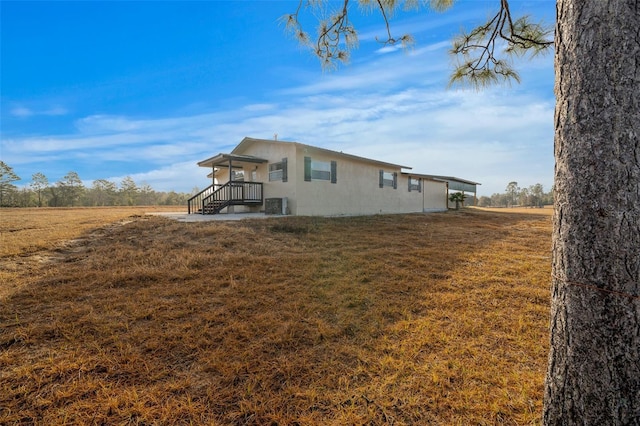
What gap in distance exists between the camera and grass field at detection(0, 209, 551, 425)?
5.24ft

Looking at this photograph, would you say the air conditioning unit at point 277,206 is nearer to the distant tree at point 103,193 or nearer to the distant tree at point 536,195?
the distant tree at point 103,193

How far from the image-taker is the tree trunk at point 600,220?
3.88ft

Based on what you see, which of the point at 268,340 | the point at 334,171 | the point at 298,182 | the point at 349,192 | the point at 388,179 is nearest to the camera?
the point at 268,340

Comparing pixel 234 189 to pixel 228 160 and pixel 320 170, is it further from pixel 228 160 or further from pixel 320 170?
pixel 320 170

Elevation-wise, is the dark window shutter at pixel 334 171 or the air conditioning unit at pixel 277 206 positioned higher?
the dark window shutter at pixel 334 171

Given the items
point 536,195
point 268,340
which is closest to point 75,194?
point 268,340

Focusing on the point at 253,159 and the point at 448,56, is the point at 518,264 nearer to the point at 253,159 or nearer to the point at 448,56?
the point at 448,56

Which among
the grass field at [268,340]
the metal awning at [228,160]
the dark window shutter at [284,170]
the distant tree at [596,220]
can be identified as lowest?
the grass field at [268,340]

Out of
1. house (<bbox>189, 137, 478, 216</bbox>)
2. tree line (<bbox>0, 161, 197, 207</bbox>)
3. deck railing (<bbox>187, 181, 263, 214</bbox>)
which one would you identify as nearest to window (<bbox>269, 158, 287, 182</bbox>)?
house (<bbox>189, 137, 478, 216</bbox>)

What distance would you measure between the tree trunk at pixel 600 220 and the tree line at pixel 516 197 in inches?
2465

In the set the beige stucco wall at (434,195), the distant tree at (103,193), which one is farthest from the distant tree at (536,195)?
the distant tree at (103,193)

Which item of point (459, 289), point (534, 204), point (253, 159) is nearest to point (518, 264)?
point (459, 289)

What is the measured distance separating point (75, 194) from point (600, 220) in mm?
45657

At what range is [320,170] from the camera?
12.2 meters
